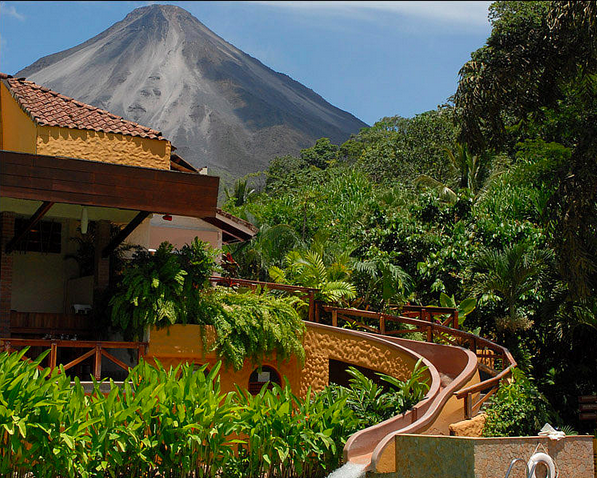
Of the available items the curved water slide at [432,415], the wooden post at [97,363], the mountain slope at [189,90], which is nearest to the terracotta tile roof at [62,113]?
the wooden post at [97,363]

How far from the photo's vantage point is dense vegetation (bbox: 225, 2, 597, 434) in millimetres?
14594

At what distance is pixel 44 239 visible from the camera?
17.5 metres

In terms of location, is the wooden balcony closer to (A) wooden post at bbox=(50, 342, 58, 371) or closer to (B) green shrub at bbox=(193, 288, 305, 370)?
(A) wooden post at bbox=(50, 342, 58, 371)

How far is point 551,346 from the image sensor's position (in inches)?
792

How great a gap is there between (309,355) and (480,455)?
7257 millimetres

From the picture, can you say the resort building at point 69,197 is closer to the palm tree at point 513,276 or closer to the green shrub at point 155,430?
the green shrub at point 155,430

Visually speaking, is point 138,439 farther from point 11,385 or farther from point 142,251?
point 142,251

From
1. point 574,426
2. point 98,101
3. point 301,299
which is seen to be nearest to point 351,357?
point 301,299

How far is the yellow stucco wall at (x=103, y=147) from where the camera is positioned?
14.9 meters

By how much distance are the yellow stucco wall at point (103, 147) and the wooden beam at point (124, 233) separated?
135cm

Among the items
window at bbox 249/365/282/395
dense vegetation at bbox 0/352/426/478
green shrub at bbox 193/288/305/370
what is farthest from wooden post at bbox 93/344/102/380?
window at bbox 249/365/282/395

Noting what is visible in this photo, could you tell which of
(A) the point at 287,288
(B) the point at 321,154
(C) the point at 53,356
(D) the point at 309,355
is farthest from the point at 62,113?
(B) the point at 321,154

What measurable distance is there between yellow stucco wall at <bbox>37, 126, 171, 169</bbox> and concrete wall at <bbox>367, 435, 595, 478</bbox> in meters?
8.62

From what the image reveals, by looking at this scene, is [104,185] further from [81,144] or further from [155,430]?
[155,430]
